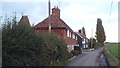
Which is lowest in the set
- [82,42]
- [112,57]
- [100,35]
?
[112,57]

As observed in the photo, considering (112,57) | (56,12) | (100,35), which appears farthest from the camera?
(100,35)

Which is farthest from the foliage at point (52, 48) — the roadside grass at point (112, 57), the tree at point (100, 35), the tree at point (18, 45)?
the tree at point (100, 35)

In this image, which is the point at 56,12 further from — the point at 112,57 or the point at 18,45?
the point at 18,45

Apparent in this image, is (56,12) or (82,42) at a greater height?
(56,12)

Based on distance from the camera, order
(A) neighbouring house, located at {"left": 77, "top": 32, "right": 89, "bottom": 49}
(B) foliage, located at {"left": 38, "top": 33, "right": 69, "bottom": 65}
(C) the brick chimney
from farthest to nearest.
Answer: (A) neighbouring house, located at {"left": 77, "top": 32, "right": 89, "bottom": 49}, (C) the brick chimney, (B) foliage, located at {"left": 38, "top": 33, "right": 69, "bottom": 65}

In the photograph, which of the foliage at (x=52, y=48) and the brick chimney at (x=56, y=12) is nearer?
the foliage at (x=52, y=48)

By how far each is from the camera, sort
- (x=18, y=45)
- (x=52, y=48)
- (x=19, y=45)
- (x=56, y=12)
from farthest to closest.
→ (x=56, y=12) < (x=52, y=48) < (x=19, y=45) < (x=18, y=45)

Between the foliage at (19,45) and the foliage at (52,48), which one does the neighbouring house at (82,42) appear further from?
the foliage at (19,45)

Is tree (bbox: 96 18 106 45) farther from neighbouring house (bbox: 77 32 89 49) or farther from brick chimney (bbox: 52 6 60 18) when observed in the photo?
brick chimney (bbox: 52 6 60 18)

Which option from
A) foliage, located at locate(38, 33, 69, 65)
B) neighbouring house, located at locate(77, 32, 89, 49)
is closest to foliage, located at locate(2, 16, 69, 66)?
foliage, located at locate(38, 33, 69, 65)

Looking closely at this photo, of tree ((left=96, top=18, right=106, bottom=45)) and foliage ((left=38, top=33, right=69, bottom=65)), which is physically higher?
tree ((left=96, top=18, right=106, bottom=45))

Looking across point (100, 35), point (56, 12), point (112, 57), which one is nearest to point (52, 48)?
point (112, 57)

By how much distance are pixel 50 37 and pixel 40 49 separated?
6282 mm

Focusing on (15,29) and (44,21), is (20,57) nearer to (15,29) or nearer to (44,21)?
(15,29)
